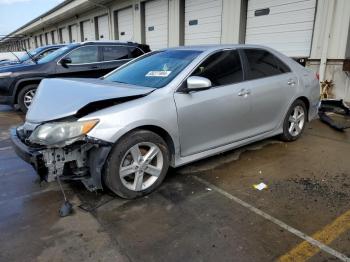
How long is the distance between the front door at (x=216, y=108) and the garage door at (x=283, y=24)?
5.44 m

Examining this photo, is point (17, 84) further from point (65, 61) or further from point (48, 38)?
point (48, 38)

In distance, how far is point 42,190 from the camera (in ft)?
11.4

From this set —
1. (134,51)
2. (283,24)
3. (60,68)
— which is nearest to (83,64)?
(60,68)

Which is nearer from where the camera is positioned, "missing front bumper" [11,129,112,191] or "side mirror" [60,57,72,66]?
"missing front bumper" [11,129,112,191]

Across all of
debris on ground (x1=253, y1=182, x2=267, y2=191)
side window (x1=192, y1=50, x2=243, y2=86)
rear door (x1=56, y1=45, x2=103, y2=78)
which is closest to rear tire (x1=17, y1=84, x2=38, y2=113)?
rear door (x1=56, y1=45, x2=103, y2=78)

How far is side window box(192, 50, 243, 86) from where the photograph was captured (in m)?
3.67

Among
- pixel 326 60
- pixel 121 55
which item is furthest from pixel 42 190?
pixel 326 60

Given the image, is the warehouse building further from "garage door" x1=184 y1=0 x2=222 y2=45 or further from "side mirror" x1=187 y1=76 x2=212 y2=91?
"side mirror" x1=187 y1=76 x2=212 y2=91

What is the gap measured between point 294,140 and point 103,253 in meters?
3.77

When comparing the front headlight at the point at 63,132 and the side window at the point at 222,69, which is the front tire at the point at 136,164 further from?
the side window at the point at 222,69

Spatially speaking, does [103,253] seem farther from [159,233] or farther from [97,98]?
[97,98]

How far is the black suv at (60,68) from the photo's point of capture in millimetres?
7359

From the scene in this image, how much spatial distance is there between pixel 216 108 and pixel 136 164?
1195mm

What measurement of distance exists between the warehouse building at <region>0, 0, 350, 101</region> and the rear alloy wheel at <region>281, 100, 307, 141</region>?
10.2 feet
